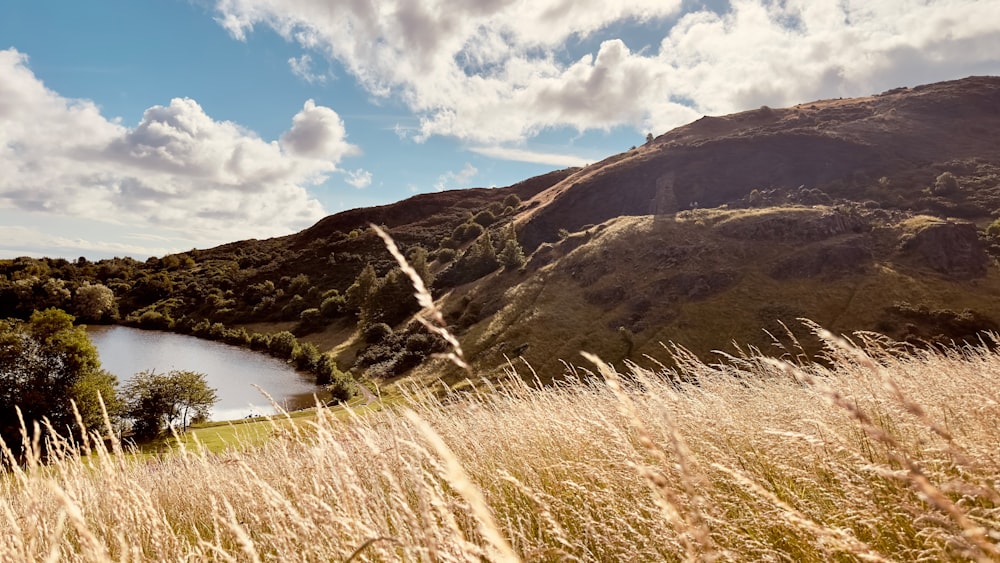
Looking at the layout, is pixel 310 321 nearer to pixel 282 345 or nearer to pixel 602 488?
pixel 282 345

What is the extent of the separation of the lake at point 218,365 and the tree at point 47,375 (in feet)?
30.7

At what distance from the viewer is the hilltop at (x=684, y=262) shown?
46.0m

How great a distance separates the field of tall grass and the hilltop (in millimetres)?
2626

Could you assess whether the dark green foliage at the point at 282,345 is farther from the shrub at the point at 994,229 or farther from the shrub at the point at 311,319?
the shrub at the point at 994,229

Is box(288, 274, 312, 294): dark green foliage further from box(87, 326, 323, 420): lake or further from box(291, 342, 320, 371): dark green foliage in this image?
box(291, 342, 320, 371): dark green foliage

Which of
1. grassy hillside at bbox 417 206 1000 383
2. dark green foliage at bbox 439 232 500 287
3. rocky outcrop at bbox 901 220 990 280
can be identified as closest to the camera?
grassy hillside at bbox 417 206 1000 383

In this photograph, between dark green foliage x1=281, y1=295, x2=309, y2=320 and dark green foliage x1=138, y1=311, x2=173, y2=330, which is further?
dark green foliage x1=281, y1=295, x2=309, y2=320

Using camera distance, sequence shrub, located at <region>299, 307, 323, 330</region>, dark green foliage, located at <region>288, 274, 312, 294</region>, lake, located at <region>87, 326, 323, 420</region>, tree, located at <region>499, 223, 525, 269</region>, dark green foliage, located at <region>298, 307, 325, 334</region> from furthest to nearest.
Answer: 1. dark green foliage, located at <region>288, 274, 312, 294</region>
2. shrub, located at <region>299, 307, 323, 330</region>
3. dark green foliage, located at <region>298, 307, 325, 334</region>
4. tree, located at <region>499, 223, 525, 269</region>
5. lake, located at <region>87, 326, 323, 420</region>

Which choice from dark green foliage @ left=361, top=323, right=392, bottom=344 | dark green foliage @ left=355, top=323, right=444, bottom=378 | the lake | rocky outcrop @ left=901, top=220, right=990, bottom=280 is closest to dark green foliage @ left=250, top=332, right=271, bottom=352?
the lake

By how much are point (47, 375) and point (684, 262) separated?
5699cm

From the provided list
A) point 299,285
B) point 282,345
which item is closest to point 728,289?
point 282,345

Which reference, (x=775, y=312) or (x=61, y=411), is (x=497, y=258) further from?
(x=61, y=411)

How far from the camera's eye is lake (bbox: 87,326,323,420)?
43894mm

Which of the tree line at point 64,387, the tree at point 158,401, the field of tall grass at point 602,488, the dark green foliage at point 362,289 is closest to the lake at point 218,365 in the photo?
the tree at point 158,401
